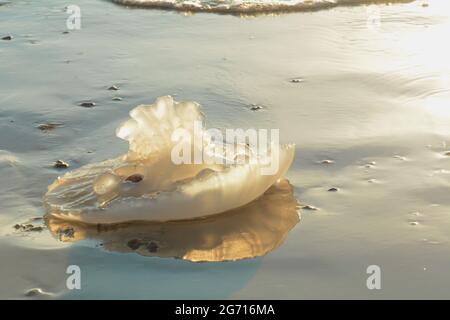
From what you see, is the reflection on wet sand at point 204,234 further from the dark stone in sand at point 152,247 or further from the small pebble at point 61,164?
the small pebble at point 61,164

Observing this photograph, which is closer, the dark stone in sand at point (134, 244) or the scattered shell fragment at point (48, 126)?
the dark stone in sand at point (134, 244)

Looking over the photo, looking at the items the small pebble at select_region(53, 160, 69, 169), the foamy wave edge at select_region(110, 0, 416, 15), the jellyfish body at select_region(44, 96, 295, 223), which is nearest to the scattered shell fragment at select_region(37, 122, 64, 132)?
the small pebble at select_region(53, 160, 69, 169)

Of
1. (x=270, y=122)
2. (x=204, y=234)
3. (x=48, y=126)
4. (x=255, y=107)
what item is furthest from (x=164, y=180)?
(x=255, y=107)

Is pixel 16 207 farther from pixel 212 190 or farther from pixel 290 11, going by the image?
pixel 290 11

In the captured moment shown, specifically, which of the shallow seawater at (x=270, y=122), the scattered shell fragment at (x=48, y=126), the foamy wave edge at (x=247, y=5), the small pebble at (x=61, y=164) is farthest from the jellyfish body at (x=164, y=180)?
the foamy wave edge at (x=247, y=5)

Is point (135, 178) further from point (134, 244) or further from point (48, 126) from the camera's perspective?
point (48, 126)
